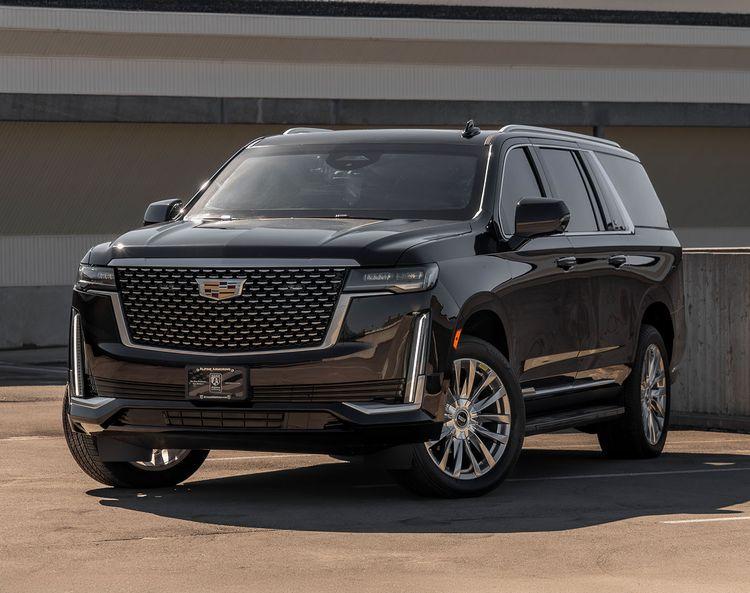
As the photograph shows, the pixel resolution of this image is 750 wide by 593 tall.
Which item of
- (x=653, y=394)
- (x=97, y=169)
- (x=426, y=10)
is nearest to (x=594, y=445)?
(x=653, y=394)

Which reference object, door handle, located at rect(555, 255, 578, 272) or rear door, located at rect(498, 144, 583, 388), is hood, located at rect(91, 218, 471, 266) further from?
door handle, located at rect(555, 255, 578, 272)

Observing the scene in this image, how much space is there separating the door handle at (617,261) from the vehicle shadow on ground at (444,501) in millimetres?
1311

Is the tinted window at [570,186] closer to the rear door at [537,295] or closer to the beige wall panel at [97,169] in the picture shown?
the rear door at [537,295]

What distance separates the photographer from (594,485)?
1097 centimetres

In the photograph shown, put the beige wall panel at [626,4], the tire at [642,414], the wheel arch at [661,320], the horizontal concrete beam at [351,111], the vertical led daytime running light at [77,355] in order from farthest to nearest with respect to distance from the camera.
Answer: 1. the beige wall panel at [626,4]
2. the horizontal concrete beam at [351,111]
3. the wheel arch at [661,320]
4. the tire at [642,414]
5. the vertical led daytime running light at [77,355]

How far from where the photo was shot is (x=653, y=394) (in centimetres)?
1287

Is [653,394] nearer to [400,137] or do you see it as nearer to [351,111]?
[400,137]

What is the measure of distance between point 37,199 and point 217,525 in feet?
74.9

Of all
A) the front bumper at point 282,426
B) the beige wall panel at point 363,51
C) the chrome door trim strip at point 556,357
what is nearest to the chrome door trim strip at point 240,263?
the front bumper at point 282,426

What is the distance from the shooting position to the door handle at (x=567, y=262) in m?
11.3

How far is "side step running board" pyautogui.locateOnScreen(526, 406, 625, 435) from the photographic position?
35.9 ft

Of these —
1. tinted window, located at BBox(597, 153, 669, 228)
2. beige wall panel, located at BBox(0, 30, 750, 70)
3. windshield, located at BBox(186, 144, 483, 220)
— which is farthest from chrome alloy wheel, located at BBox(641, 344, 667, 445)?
beige wall panel, located at BBox(0, 30, 750, 70)

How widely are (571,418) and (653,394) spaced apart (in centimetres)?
160

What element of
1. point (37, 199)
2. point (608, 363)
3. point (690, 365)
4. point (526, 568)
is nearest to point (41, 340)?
point (37, 199)
